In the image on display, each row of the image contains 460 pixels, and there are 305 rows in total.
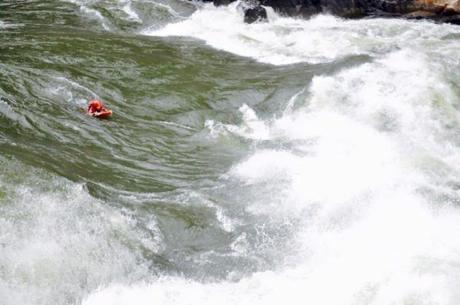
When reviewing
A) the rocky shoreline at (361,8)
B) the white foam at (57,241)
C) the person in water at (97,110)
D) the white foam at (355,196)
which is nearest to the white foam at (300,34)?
the rocky shoreline at (361,8)

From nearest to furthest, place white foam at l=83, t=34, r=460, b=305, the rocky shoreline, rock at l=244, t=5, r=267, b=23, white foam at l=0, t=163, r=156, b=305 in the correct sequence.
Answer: white foam at l=0, t=163, r=156, b=305 < white foam at l=83, t=34, r=460, b=305 < rock at l=244, t=5, r=267, b=23 < the rocky shoreline

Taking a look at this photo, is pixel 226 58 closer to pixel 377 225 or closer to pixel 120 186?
pixel 120 186

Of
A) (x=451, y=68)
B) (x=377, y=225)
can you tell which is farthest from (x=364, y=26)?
(x=377, y=225)

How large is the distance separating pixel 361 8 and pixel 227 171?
10.1 meters

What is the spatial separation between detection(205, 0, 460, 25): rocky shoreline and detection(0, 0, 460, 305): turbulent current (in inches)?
103

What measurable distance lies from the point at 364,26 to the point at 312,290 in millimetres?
10260

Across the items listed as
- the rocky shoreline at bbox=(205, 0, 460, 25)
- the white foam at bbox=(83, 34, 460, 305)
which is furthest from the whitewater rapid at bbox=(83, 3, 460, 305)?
the rocky shoreline at bbox=(205, 0, 460, 25)

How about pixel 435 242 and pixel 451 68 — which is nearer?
pixel 435 242

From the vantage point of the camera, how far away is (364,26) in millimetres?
13922

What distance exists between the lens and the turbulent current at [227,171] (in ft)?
16.2

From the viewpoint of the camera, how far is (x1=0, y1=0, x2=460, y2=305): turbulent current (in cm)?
493

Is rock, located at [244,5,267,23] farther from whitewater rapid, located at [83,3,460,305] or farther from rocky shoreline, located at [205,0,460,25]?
whitewater rapid, located at [83,3,460,305]

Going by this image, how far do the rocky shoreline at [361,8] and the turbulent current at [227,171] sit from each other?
262 cm

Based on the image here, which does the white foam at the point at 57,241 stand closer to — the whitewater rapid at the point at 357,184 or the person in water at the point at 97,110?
the whitewater rapid at the point at 357,184
